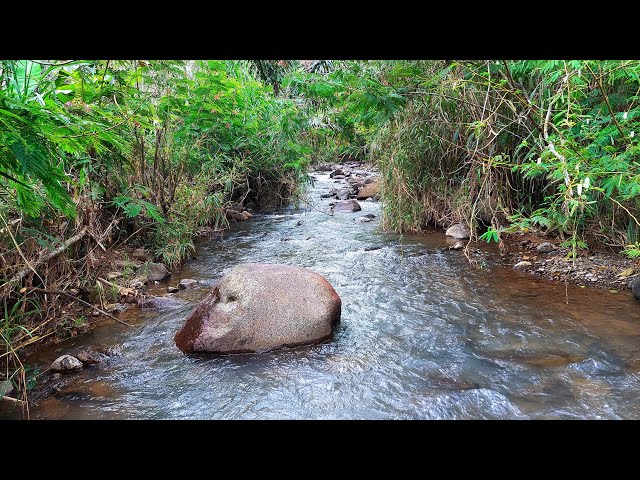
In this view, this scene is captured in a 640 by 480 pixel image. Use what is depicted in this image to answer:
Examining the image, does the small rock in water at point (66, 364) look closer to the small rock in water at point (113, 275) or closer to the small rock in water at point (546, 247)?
the small rock in water at point (113, 275)

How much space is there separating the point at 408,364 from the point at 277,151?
20.9 ft

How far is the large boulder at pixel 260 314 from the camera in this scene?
3.27 m

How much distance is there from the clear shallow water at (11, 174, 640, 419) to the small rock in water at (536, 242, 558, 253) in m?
0.76

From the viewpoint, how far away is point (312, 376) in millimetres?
2900

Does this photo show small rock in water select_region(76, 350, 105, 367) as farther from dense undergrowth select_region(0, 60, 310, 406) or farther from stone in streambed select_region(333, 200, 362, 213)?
stone in streambed select_region(333, 200, 362, 213)

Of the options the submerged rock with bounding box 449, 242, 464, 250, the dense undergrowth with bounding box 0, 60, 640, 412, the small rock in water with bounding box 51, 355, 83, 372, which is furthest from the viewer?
the submerged rock with bounding box 449, 242, 464, 250

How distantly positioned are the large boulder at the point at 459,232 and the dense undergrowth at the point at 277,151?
0.23 meters

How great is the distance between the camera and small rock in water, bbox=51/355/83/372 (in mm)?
2949

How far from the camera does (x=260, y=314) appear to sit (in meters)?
3.37

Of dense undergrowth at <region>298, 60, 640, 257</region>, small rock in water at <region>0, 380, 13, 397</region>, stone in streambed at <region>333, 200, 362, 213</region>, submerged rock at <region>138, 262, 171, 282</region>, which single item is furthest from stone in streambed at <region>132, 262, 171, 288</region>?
stone in streambed at <region>333, 200, 362, 213</region>

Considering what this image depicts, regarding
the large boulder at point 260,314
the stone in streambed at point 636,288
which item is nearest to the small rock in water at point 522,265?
the stone in streambed at point 636,288

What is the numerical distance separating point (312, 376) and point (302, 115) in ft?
20.6
